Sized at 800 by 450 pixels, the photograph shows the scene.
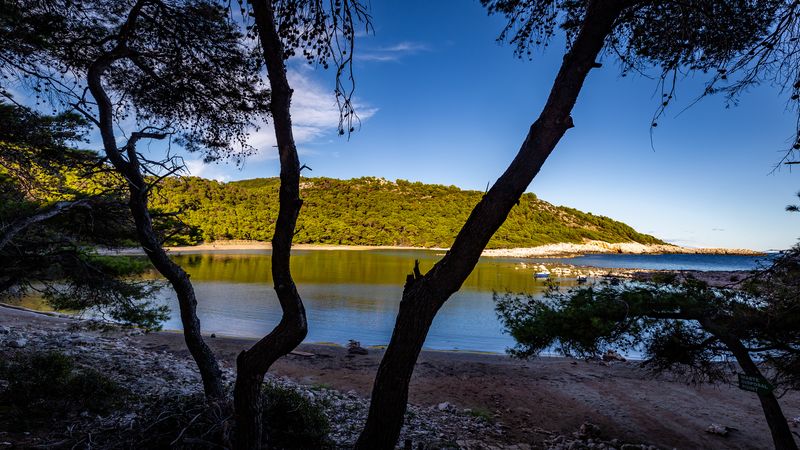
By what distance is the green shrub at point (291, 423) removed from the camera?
3.62 metres

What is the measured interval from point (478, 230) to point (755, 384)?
4654 millimetres

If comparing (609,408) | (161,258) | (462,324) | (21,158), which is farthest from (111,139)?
(462,324)

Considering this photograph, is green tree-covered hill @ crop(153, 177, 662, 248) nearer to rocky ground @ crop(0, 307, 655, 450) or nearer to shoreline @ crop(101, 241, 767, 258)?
shoreline @ crop(101, 241, 767, 258)

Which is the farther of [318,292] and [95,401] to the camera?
[318,292]

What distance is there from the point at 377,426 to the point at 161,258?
3.04m

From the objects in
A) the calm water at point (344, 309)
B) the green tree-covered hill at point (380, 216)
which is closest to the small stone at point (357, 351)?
the calm water at point (344, 309)

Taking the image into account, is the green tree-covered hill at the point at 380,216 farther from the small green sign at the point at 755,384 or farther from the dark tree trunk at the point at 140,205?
the small green sign at the point at 755,384

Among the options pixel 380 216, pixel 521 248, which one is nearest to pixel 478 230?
pixel 521 248

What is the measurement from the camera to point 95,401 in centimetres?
487

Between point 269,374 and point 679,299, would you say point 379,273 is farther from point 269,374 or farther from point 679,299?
point 679,299

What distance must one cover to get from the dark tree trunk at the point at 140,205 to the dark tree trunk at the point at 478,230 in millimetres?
2411

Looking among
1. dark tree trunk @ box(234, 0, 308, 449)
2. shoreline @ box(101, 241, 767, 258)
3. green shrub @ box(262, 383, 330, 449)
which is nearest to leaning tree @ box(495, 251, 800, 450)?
green shrub @ box(262, 383, 330, 449)

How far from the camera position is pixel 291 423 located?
3.76 metres

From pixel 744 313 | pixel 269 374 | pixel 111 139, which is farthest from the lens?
pixel 269 374
